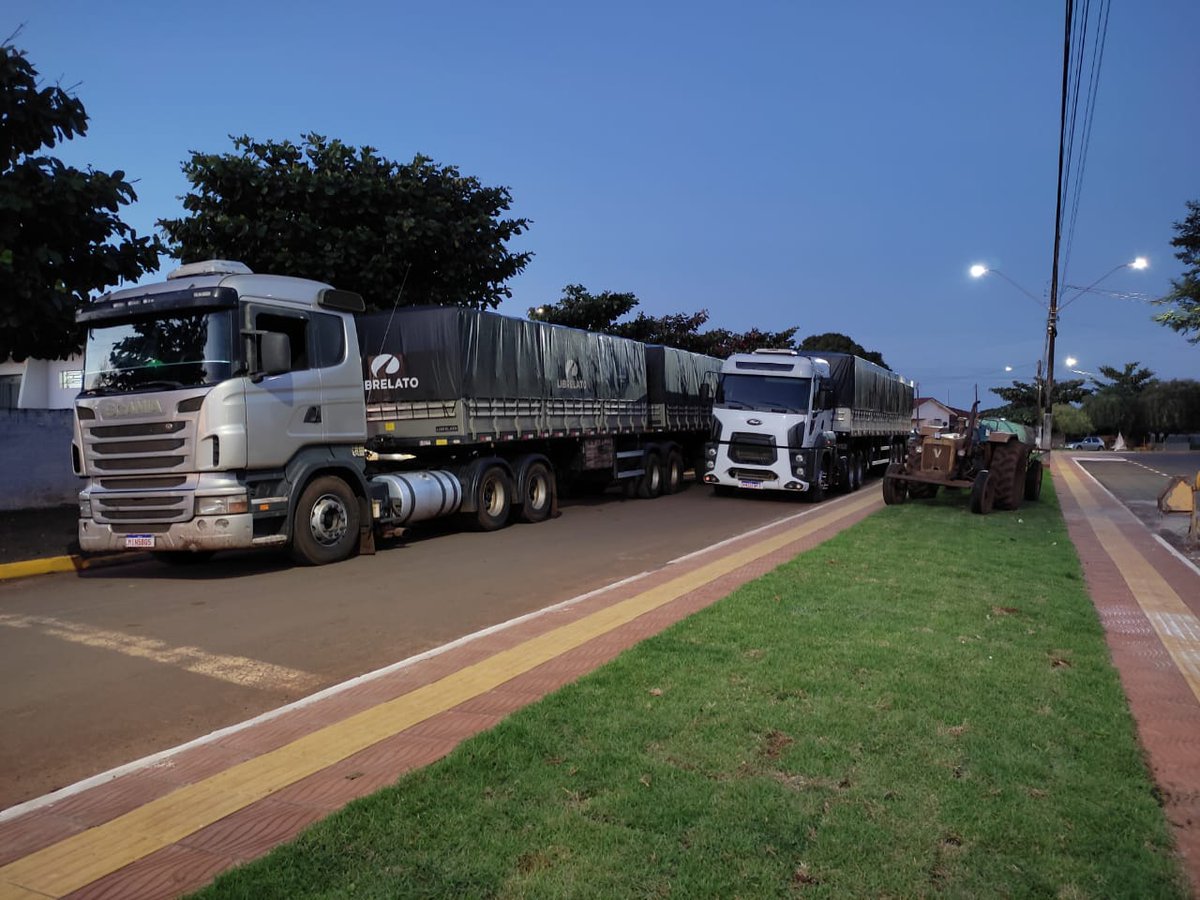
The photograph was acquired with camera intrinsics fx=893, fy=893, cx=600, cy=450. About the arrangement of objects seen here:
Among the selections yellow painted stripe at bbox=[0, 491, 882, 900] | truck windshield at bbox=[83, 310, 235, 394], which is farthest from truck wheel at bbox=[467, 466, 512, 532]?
yellow painted stripe at bbox=[0, 491, 882, 900]

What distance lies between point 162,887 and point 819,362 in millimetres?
18771

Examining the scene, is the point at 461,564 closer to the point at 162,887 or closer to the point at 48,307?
the point at 48,307

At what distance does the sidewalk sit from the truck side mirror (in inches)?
173

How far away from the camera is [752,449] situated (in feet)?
63.1

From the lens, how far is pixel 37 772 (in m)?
4.36

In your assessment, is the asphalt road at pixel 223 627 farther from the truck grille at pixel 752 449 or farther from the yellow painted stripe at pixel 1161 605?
the truck grille at pixel 752 449

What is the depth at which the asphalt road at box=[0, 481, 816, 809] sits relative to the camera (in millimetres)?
4984

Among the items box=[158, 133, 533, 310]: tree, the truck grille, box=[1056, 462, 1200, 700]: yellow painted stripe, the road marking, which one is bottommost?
box=[1056, 462, 1200, 700]: yellow painted stripe

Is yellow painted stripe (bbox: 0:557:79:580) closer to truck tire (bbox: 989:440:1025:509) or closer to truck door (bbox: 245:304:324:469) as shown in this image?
truck door (bbox: 245:304:324:469)

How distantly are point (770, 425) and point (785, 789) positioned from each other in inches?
617

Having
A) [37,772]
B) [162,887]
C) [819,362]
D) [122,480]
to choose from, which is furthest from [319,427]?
[819,362]

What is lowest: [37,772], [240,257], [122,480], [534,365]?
[37,772]

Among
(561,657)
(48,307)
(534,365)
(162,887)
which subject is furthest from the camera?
(534,365)

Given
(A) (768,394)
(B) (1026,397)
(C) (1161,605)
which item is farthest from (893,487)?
(B) (1026,397)
